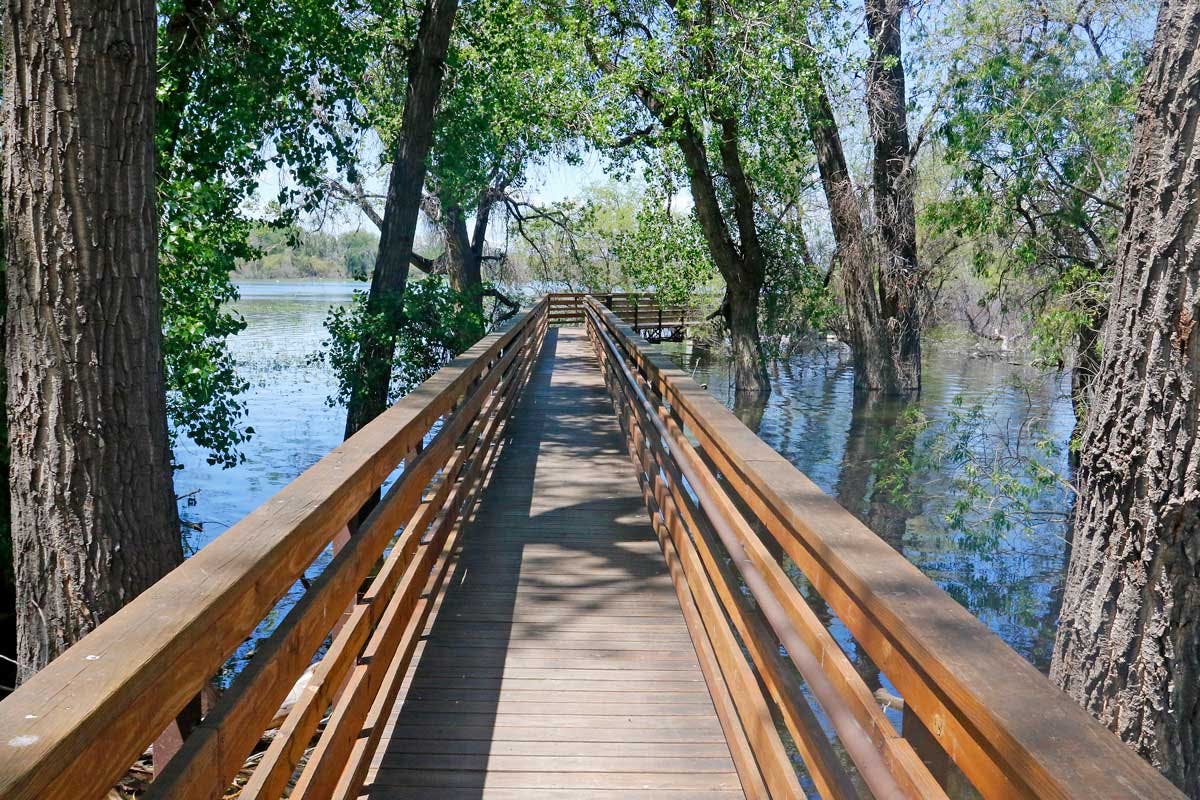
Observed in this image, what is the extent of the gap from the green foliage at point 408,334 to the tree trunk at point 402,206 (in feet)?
0.22

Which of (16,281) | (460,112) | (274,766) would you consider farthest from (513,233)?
(274,766)

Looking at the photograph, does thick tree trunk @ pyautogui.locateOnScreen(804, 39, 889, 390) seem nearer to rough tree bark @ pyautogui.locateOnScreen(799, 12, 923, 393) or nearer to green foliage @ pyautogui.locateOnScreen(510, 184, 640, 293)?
rough tree bark @ pyautogui.locateOnScreen(799, 12, 923, 393)

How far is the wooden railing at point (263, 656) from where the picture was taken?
1.39 m

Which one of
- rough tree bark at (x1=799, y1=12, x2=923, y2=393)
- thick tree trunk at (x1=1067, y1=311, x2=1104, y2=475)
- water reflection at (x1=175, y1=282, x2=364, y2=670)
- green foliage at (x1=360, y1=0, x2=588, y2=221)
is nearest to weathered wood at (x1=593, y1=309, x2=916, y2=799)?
water reflection at (x1=175, y1=282, x2=364, y2=670)

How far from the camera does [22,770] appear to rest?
1.23m

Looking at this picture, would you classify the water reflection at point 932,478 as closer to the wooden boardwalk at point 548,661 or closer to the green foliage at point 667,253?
the green foliage at point 667,253

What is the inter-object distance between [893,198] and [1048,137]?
29.4 feet

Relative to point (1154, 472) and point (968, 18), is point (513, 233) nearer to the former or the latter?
point (968, 18)

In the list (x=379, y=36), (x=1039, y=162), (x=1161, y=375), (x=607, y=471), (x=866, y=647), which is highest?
(x=379, y=36)

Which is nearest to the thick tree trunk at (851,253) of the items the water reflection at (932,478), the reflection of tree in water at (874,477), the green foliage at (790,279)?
the green foliage at (790,279)

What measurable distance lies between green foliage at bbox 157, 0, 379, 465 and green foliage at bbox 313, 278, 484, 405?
1427mm

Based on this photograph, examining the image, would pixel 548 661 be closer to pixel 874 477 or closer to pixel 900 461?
pixel 900 461

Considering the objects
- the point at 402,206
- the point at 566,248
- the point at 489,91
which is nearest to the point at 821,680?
the point at 402,206

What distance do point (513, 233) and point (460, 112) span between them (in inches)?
439
